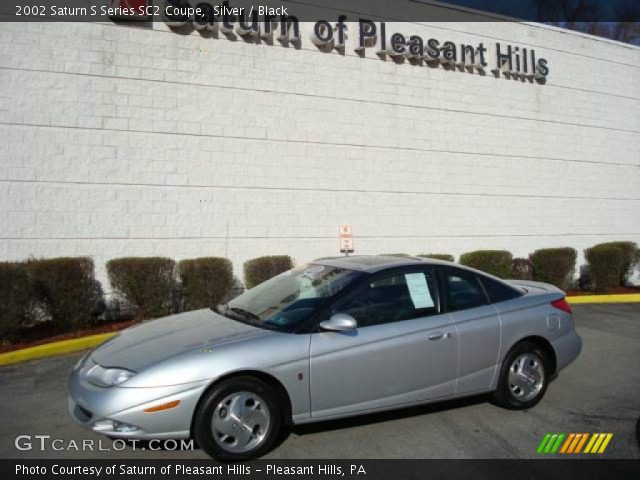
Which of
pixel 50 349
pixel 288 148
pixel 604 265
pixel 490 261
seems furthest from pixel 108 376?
pixel 604 265

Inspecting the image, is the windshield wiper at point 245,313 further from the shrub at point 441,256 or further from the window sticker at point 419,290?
the shrub at point 441,256

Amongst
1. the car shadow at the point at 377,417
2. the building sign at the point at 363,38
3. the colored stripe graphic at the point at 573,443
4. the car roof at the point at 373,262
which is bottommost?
the colored stripe graphic at the point at 573,443

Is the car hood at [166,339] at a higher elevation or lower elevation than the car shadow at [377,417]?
higher

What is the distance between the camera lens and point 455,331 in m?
4.64

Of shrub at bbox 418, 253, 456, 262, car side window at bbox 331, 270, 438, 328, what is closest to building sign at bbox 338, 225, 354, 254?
shrub at bbox 418, 253, 456, 262

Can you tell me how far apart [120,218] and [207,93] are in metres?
2.85

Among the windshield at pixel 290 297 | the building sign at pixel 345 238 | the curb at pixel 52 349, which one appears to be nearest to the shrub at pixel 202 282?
the curb at pixel 52 349

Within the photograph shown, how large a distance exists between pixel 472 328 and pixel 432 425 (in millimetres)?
901

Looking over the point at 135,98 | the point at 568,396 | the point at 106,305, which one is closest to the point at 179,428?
the point at 568,396

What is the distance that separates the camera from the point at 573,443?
14.0 ft

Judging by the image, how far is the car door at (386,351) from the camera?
4.14 m

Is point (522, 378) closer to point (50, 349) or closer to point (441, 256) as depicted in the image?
point (50, 349)

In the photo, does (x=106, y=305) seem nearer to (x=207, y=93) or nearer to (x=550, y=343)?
(x=207, y=93)

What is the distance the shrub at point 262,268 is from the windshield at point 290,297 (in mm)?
4444
